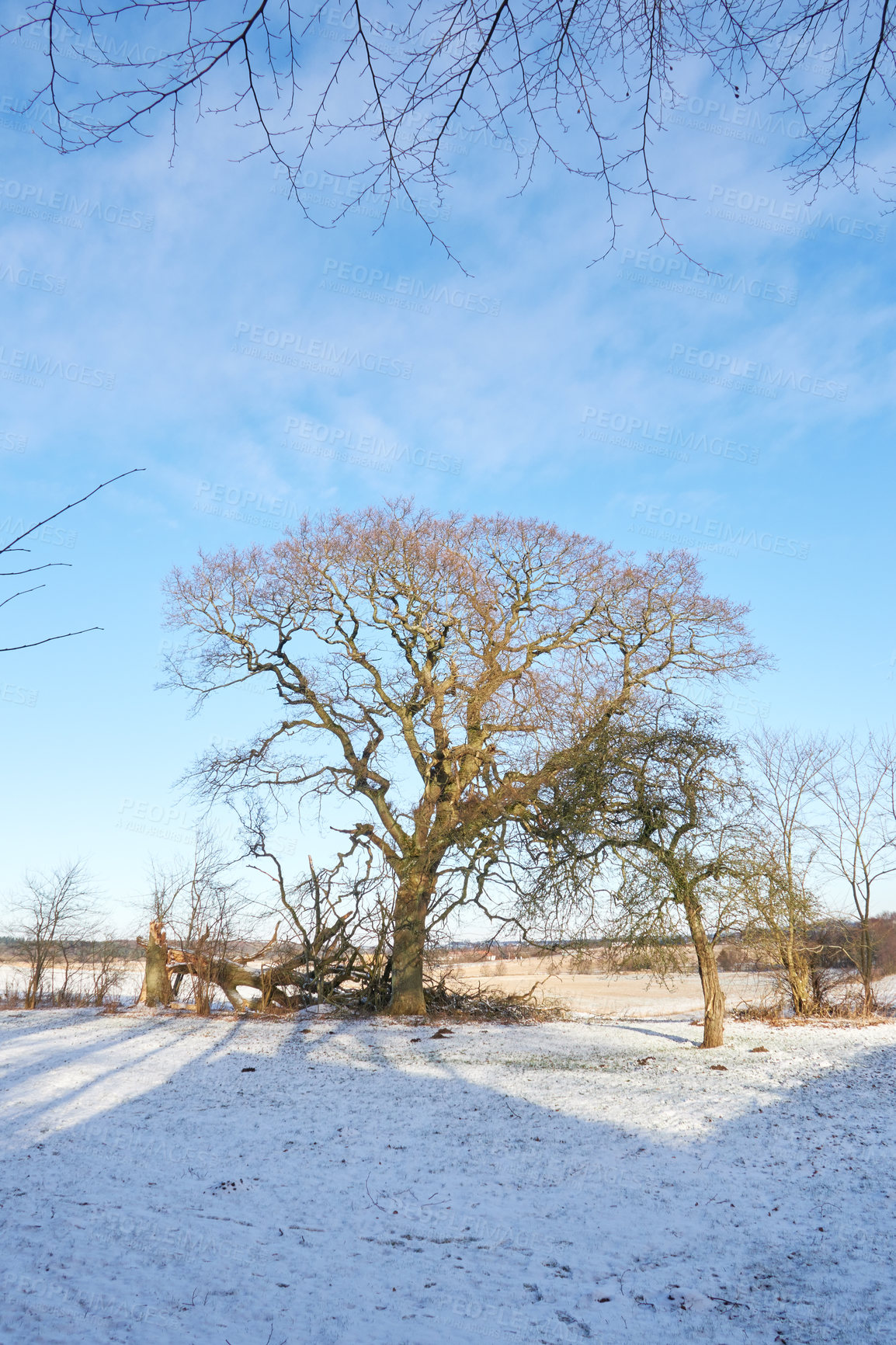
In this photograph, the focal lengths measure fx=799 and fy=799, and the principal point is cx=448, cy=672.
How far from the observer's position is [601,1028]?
1761 centimetres

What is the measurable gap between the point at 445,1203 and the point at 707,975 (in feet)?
29.0

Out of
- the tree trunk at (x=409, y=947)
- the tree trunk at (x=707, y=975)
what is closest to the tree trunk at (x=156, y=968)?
the tree trunk at (x=409, y=947)

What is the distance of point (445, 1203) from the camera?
6207 mm

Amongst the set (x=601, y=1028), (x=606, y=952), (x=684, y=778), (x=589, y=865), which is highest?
(x=684, y=778)

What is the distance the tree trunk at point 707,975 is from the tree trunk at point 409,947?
6294 millimetres

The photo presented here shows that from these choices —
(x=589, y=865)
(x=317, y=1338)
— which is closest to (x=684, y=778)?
(x=589, y=865)

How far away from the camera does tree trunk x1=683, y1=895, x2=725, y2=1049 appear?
13.3 metres

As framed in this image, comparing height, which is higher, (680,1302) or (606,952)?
(606,952)

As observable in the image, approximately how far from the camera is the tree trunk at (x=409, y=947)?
58.6ft

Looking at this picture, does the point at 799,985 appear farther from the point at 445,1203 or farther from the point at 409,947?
the point at 445,1203

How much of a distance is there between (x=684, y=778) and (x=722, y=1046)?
188 inches

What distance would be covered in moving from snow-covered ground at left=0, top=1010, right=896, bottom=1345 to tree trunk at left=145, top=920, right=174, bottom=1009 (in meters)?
7.18

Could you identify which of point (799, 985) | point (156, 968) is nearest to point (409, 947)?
point (156, 968)

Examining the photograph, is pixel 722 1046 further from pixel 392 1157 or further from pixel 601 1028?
pixel 392 1157
